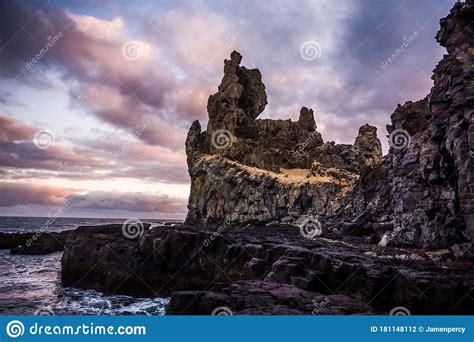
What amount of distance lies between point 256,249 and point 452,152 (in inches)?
794

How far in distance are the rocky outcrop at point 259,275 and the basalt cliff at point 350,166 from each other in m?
10.5
